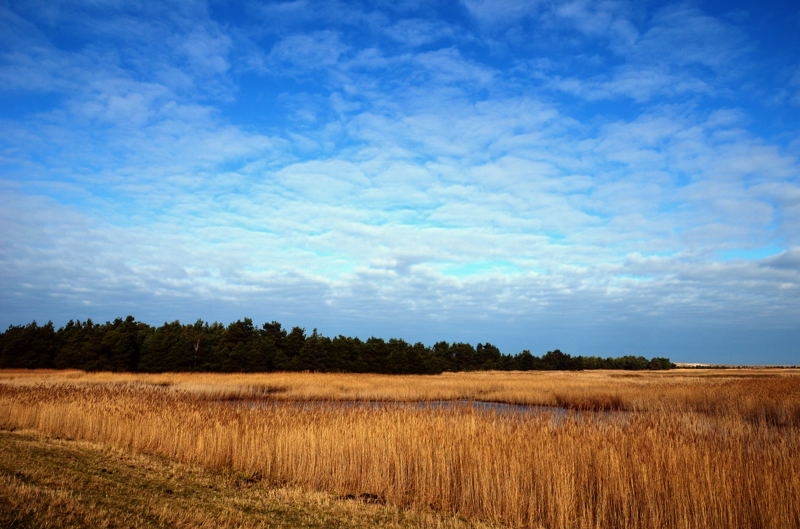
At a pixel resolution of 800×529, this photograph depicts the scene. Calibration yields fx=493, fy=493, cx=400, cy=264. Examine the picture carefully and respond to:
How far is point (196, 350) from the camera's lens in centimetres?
4853

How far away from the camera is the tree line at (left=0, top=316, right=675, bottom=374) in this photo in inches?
1832

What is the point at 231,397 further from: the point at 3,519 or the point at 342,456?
the point at 3,519

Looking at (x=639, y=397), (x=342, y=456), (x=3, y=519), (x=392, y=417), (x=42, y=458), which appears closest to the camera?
(x=3, y=519)

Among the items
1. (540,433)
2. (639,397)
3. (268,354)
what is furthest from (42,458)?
(268,354)

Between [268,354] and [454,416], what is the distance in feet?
142

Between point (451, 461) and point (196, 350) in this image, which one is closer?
point (451, 461)

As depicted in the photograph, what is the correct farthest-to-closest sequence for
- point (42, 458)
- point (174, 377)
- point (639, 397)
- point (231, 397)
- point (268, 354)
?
point (268, 354)
point (174, 377)
point (231, 397)
point (639, 397)
point (42, 458)

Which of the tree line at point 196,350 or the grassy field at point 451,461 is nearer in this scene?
the grassy field at point 451,461

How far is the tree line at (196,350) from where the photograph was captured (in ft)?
153

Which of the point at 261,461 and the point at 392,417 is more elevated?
the point at 392,417

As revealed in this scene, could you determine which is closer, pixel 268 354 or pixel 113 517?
pixel 113 517

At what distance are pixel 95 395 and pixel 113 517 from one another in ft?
42.0

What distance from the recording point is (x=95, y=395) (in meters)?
16.2

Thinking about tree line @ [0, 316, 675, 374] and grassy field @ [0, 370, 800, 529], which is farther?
tree line @ [0, 316, 675, 374]
